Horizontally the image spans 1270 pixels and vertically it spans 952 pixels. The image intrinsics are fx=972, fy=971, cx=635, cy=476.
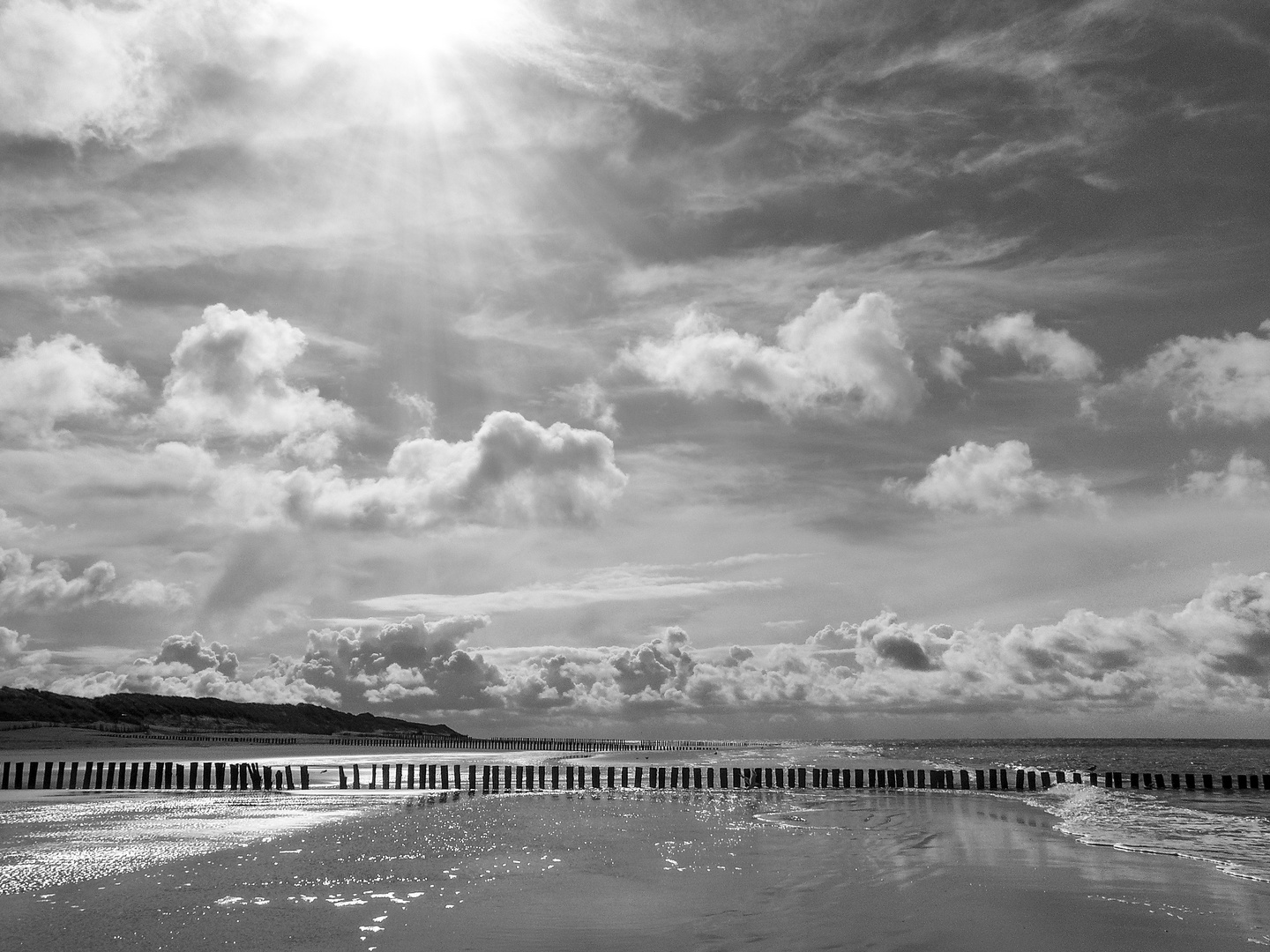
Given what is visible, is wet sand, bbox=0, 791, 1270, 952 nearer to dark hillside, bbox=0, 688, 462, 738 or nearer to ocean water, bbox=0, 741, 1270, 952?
ocean water, bbox=0, 741, 1270, 952

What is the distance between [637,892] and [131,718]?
143514 mm

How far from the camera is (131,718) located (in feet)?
453

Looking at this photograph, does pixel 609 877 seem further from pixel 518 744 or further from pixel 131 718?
pixel 131 718

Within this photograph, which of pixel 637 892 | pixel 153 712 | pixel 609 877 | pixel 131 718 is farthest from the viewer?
pixel 153 712

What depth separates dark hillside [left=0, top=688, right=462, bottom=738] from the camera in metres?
125

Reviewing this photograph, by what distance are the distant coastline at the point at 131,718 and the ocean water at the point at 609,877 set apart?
252 feet

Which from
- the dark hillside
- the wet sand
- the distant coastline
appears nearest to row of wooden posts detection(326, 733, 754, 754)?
the distant coastline

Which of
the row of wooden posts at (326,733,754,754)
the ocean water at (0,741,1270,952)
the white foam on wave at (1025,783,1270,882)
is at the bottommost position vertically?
the row of wooden posts at (326,733,754,754)

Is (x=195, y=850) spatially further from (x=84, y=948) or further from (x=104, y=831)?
(x=84, y=948)

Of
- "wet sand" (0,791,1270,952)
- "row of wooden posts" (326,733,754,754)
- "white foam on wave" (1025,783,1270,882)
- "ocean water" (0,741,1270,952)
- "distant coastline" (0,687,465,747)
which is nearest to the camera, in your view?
"wet sand" (0,791,1270,952)

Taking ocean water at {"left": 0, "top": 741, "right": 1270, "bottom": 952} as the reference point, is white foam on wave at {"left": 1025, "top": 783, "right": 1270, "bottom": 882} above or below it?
below

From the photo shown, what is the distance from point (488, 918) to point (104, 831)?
49.0ft

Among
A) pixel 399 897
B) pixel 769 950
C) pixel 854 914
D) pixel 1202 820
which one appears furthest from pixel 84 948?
pixel 1202 820

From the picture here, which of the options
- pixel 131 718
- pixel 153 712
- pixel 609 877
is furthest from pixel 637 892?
pixel 153 712
